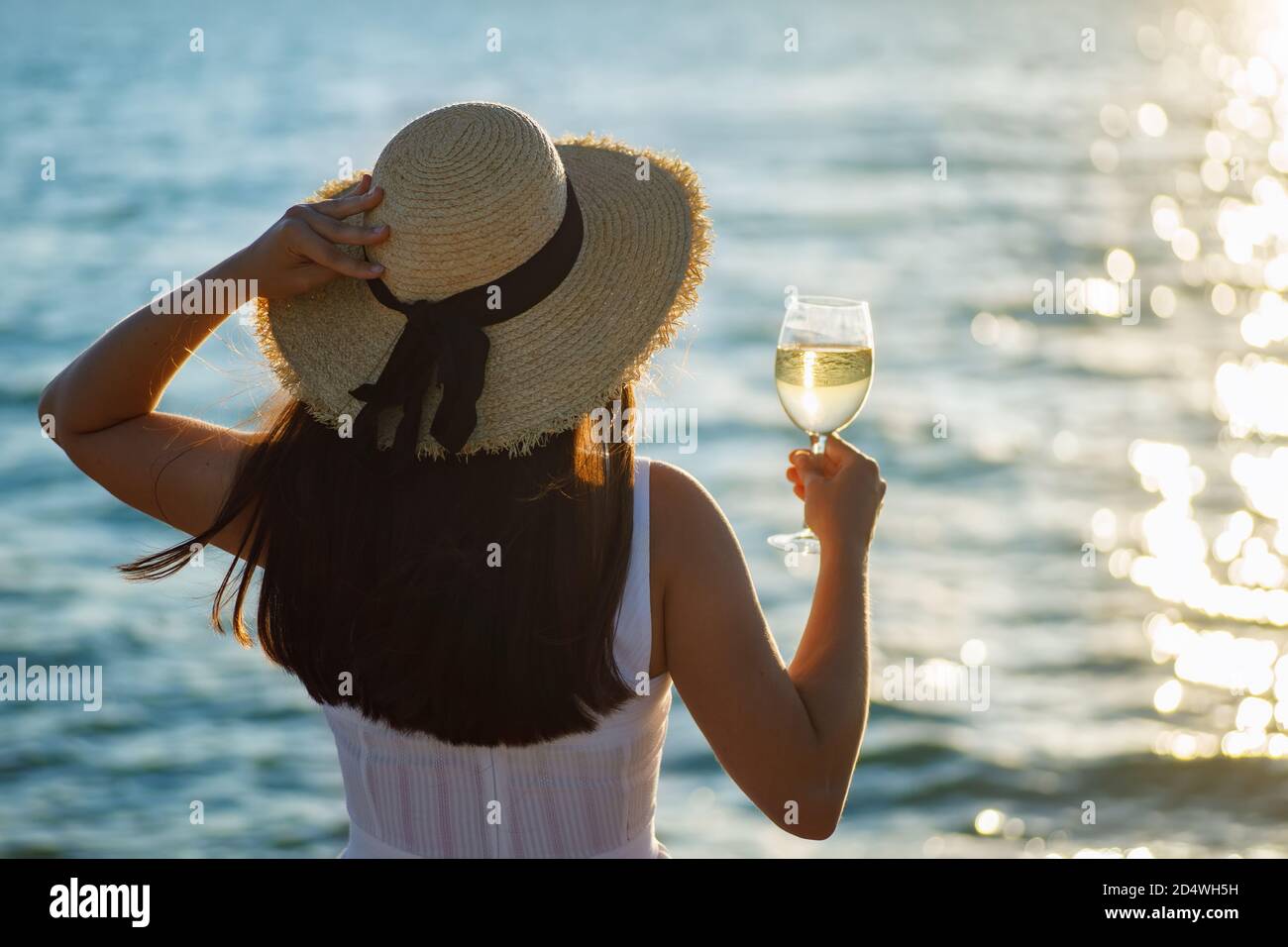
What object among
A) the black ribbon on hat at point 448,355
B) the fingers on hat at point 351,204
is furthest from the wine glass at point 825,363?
the fingers on hat at point 351,204

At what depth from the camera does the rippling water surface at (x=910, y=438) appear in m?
6.29

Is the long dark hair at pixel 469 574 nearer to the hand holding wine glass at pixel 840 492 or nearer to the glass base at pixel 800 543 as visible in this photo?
the hand holding wine glass at pixel 840 492

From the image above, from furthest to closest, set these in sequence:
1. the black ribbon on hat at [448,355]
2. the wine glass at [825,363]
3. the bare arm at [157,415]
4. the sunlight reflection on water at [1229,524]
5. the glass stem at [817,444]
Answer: the sunlight reflection on water at [1229,524] → the wine glass at [825,363] → the glass stem at [817,444] → the bare arm at [157,415] → the black ribbon on hat at [448,355]

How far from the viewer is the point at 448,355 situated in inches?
83.2

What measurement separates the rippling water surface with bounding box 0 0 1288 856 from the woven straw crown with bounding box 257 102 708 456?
228mm

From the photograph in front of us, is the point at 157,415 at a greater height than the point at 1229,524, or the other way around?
the point at 157,415

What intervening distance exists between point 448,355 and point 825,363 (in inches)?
34.3

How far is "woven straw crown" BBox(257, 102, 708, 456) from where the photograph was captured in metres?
2.13

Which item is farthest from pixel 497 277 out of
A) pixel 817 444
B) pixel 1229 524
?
pixel 1229 524

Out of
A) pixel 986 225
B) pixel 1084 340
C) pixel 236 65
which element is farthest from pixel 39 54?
pixel 1084 340

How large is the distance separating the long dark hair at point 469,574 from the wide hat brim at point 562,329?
52mm

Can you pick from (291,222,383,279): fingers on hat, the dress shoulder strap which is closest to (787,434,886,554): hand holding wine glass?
the dress shoulder strap

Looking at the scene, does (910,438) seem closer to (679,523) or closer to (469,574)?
(679,523)
